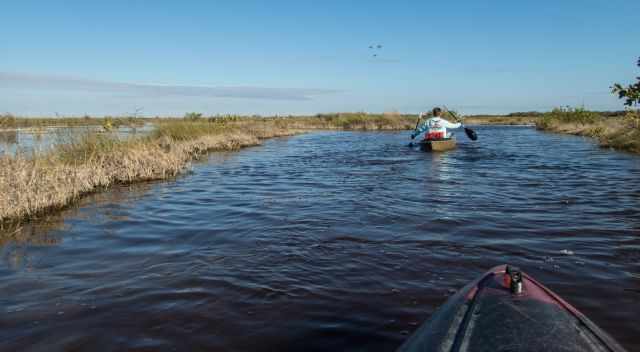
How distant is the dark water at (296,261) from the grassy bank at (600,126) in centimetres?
525

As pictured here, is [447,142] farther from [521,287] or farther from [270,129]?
[270,129]

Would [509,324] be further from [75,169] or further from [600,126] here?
[600,126]

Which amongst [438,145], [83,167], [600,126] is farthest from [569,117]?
[83,167]

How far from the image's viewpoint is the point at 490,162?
1789 cm

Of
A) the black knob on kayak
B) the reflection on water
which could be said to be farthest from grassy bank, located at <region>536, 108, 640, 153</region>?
the reflection on water

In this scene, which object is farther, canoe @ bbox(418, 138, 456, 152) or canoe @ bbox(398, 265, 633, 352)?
canoe @ bbox(418, 138, 456, 152)

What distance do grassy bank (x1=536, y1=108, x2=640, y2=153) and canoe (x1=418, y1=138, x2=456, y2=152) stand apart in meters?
7.05

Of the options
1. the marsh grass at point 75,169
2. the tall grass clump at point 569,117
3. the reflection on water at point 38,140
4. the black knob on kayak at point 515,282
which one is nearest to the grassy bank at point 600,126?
the tall grass clump at point 569,117

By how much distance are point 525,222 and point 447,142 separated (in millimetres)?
12893

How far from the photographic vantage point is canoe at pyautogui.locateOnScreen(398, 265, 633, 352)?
2195 millimetres

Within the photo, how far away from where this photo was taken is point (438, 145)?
66.1ft

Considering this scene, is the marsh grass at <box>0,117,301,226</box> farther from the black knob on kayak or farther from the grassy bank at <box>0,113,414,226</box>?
the black knob on kayak

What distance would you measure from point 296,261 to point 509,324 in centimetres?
395

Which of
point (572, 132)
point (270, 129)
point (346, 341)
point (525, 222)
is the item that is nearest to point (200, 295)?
point (346, 341)
